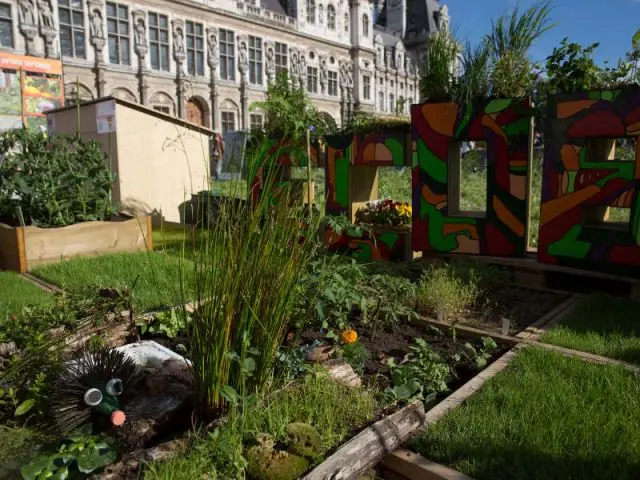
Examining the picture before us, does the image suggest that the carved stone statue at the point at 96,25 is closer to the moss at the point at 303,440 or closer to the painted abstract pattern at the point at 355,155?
the painted abstract pattern at the point at 355,155

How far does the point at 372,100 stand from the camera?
41.3 m

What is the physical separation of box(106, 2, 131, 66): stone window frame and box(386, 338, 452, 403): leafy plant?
25.4 metres

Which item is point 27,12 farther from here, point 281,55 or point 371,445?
point 371,445

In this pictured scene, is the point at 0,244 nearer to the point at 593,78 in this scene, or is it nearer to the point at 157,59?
the point at 593,78

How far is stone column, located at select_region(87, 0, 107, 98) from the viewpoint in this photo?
23.5m

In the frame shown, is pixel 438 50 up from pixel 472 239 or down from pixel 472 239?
up

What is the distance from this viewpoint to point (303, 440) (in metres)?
2.12

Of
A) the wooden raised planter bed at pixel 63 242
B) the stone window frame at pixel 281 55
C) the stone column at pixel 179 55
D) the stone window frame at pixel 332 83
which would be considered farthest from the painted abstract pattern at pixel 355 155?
the stone window frame at pixel 332 83

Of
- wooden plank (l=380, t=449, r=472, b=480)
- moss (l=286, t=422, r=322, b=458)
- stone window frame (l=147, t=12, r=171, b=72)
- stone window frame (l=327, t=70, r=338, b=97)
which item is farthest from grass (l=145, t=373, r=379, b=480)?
stone window frame (l=327, t=70, r=338, b=97)

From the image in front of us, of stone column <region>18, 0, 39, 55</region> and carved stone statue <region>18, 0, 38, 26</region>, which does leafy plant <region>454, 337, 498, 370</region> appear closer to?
stone column <region>18, 0, 39, 55</region>

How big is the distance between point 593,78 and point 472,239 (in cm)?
200

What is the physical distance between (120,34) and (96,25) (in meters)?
1.26

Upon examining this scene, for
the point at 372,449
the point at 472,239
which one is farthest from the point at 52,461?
the point at 472,239

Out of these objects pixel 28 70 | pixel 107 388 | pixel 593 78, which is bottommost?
pixel 107 388
